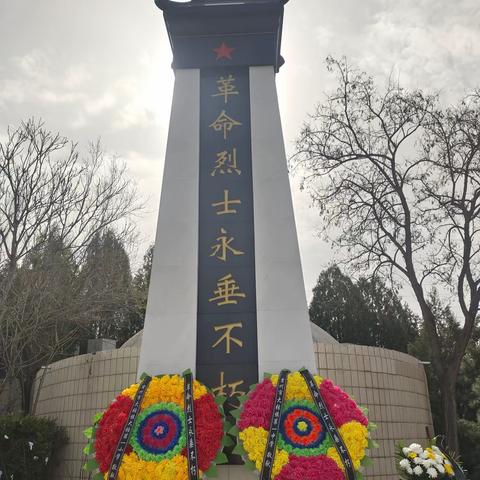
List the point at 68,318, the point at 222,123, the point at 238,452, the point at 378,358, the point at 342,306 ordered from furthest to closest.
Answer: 1. the point at 342,306
2. the point at 68,318
3. the point at 378,358
4. the point at 222,123
5. the point at 238,452

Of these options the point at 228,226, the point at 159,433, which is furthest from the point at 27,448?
the point at 228,226

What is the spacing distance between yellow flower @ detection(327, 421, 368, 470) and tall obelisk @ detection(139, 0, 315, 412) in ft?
3.12

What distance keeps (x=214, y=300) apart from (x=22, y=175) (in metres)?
5.75

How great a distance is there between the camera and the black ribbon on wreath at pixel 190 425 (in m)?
4.62

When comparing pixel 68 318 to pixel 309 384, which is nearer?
pixel 309 384

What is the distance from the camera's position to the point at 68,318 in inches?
423

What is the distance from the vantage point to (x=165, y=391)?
17.1ft

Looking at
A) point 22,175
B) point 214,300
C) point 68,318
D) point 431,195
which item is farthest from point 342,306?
point 214,300

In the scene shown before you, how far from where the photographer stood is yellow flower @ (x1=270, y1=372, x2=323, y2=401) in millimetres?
5074

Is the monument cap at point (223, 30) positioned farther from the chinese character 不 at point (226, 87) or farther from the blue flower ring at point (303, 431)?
the blue flower ring at point (303, 431)

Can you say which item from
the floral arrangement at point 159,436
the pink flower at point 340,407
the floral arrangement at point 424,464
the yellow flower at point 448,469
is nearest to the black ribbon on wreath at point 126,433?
the floral arrangement at point 159,436

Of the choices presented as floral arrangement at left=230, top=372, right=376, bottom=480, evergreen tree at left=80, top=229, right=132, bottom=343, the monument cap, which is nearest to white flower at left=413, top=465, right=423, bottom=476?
floral arrangement at left=230, top=372, right=376, bottom=480

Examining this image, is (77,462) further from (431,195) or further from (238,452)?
(431,195)

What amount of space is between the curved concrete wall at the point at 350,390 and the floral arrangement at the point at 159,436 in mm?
3429
